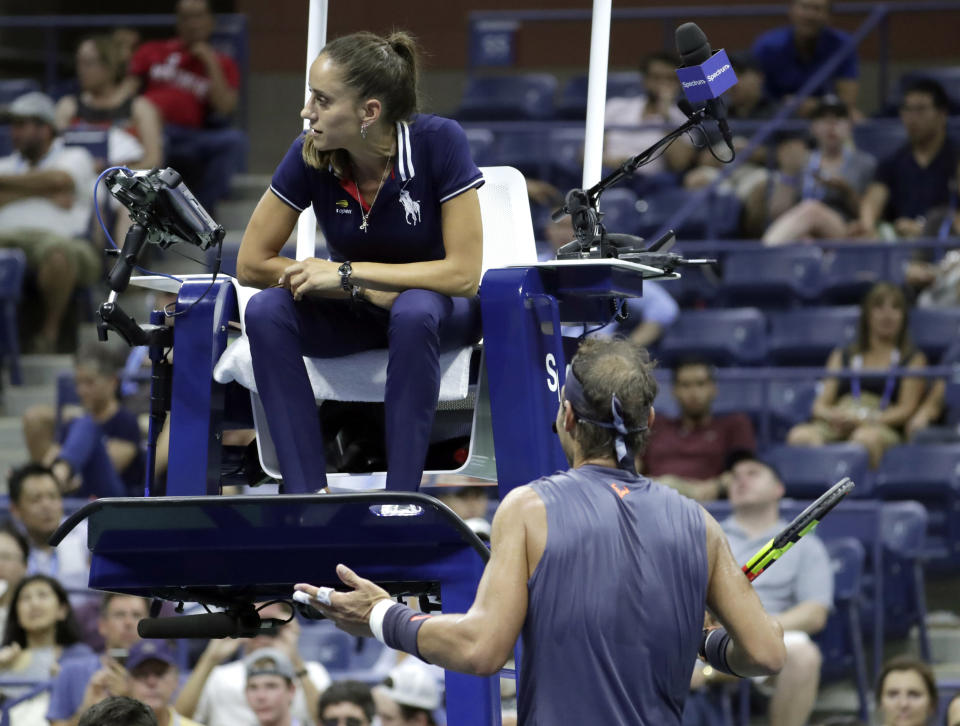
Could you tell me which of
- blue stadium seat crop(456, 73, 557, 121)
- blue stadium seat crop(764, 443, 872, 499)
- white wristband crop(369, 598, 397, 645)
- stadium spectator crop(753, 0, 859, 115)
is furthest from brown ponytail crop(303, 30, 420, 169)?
blue stadium seat crop(456, 73, 557, 121)

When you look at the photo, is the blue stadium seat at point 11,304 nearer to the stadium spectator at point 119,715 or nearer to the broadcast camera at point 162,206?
the broadcast camera at point 162,206

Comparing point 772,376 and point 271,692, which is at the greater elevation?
point 772,376

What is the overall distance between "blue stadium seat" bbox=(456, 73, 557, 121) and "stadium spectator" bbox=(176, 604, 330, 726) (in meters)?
5.04

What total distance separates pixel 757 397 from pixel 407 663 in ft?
8.84

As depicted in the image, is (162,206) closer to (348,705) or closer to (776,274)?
(348,705)

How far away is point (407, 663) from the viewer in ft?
21.5

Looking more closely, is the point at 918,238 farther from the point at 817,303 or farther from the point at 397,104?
the point at 397,104

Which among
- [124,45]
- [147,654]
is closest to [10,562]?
[147,654]

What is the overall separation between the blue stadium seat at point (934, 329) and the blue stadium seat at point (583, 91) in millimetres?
2779

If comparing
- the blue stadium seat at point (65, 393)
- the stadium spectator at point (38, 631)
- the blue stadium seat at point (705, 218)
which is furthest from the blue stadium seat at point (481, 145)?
the stadium spectator at point (38, 631)

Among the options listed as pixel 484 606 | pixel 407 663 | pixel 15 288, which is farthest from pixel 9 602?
pixel 484 606

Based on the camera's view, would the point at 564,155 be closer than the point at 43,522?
No

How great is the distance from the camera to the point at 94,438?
8.09 metres

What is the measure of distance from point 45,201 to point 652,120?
12.5 ft
